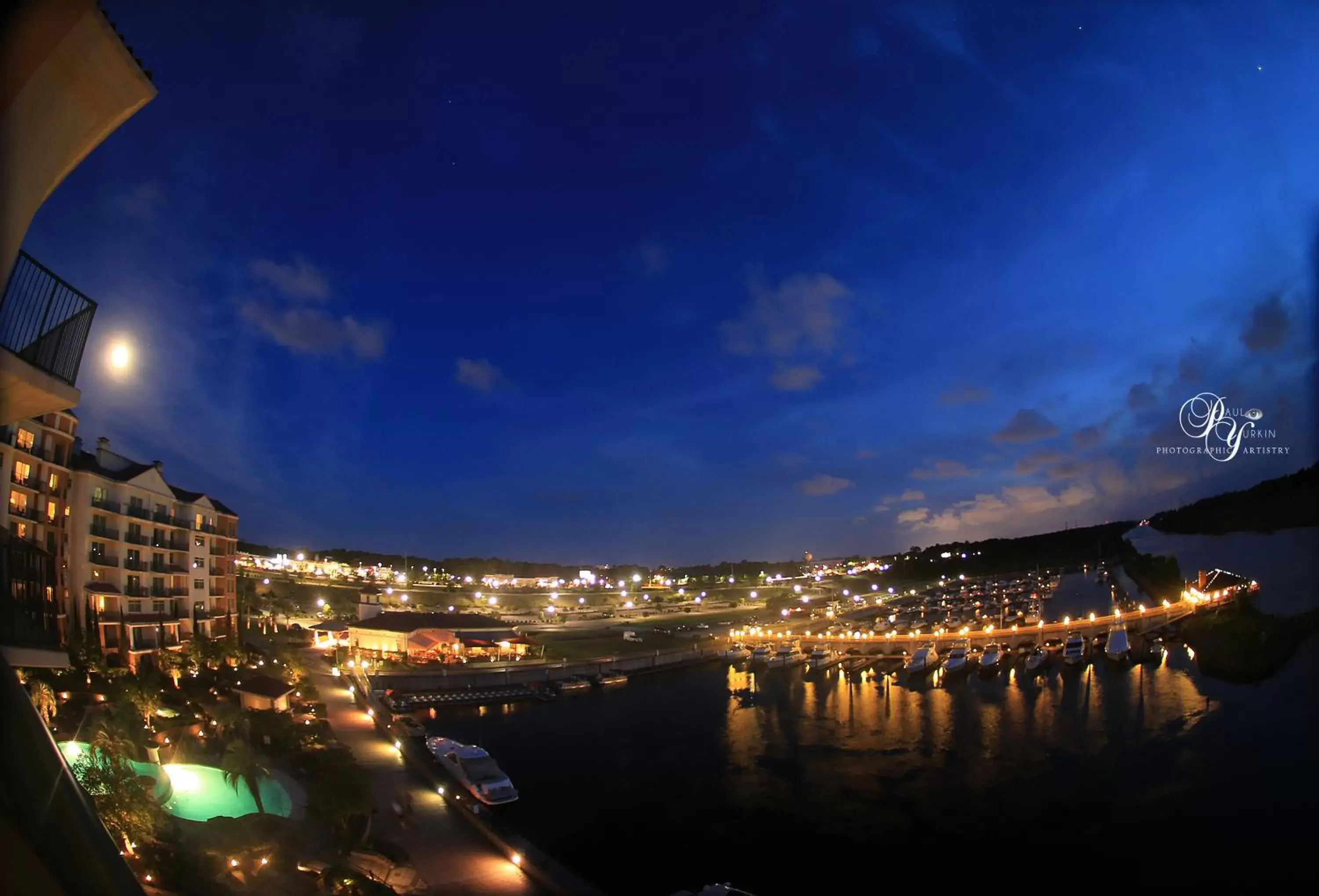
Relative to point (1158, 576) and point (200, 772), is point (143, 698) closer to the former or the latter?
point (200, 772)

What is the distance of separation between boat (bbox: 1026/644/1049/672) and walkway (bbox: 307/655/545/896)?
20.8 metres

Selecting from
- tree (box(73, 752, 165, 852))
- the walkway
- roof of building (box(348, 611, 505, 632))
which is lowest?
the walkway

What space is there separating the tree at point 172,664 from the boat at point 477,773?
4156 millimetres

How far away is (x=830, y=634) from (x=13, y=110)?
3204 centimetres

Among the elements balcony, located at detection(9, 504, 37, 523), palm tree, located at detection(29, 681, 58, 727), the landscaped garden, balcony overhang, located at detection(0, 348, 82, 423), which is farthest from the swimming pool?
balcony overhang, located at detection(0, 348, 82, 423)

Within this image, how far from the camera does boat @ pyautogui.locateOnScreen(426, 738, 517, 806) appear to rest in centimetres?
1048

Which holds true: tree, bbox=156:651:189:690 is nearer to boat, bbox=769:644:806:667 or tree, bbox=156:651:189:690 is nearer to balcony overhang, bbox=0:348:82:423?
balcony overhang, bbox=0:348:82:423

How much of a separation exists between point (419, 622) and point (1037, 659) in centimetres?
2090

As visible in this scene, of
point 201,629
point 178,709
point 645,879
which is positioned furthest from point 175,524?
point 645,879

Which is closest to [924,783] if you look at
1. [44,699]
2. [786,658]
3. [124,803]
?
[124,803]

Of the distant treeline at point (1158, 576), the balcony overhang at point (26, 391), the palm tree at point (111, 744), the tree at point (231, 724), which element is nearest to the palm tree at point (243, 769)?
the palm tree at point (111, 744)

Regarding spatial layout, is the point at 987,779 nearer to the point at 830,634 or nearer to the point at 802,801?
the point at 802,801

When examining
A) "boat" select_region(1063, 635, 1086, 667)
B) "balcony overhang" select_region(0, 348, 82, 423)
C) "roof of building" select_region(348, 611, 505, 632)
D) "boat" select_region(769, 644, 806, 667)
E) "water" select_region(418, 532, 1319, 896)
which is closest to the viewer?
"balcony overhang" select_region(0, 348, 82, 423)

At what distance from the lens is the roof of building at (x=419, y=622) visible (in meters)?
21.5
